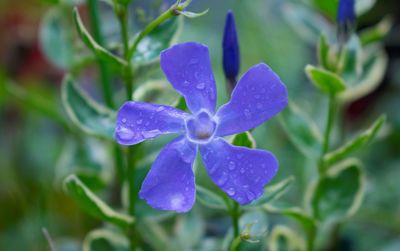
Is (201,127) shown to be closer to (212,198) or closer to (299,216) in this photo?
(212,198)

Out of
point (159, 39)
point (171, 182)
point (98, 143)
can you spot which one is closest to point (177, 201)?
point (171, 182)

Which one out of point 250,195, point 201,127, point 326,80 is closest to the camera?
point 250,195

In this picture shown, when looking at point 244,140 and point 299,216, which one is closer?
point 244,140

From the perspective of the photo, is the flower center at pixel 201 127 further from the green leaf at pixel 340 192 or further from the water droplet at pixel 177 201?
the green leaf at pixel 340 192

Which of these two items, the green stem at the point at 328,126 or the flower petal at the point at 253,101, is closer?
the flower petal at the point at 253,101

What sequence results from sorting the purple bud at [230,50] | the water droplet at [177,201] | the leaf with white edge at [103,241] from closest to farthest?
the water droplet at [177,201] < the purple bud at [230,50] < the leaf with white edge at [103,241]

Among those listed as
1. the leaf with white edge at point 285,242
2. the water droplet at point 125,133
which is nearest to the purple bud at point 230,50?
the water droplet at point 125,133

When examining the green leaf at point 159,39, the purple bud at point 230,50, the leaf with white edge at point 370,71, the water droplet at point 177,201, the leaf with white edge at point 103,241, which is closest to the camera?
the water droplet at point 177,201
